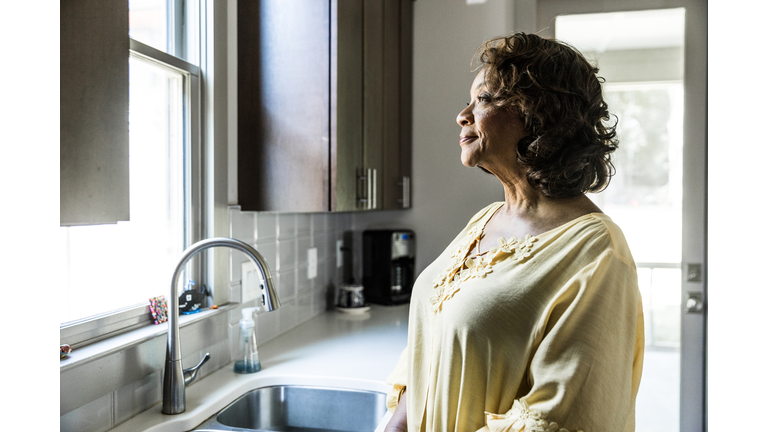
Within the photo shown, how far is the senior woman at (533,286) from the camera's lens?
778mm

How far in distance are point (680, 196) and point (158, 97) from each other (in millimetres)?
2019

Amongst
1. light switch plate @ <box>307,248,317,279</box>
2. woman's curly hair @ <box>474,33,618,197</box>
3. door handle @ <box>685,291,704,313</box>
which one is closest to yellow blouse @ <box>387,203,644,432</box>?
woman's curly hair @ <box>474,33,618,197</box>

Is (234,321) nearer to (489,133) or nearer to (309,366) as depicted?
(309,366)

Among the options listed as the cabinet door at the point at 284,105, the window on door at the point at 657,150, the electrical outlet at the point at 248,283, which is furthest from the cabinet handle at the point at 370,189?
the window on door at the point at 657,150

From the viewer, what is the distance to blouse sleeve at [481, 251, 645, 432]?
2.48 ft

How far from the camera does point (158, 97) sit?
138 centimetres

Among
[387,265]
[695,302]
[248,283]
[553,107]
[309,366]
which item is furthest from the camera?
[387,265]

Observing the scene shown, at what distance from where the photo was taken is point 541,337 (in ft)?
2.71

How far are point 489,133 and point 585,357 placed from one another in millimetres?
447

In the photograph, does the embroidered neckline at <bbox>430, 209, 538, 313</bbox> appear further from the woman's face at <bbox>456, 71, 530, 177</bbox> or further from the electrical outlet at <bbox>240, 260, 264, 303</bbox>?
the electrical outlet at <bbox>240, 260, 264, 303</bbox>
